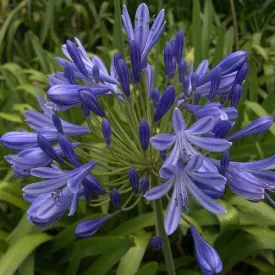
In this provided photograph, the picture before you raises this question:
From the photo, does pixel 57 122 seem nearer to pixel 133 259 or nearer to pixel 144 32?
pixel 144 32

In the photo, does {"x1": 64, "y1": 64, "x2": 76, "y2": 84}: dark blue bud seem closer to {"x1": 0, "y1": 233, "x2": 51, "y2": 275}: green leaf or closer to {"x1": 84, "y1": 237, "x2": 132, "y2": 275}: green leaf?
{"x1": 84, "y1": 237, "x2": 132, "y2": 275}: green leaf

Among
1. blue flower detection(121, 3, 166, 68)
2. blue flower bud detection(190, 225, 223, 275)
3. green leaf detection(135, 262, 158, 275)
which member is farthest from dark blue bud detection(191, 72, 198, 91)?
green leaf detection(135, 262, 158, 275)

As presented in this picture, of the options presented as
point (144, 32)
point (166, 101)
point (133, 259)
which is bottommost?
point (133, 259)

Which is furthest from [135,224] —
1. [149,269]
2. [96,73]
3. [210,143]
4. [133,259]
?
[210,143]

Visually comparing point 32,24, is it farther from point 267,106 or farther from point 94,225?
point 94,225

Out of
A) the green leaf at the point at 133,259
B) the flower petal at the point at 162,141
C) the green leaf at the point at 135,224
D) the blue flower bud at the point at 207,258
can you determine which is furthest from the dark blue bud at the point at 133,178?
the green leaf at the point at 135,224

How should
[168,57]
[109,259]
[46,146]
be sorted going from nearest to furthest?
[46,146] → [168,57] → [109,259]
